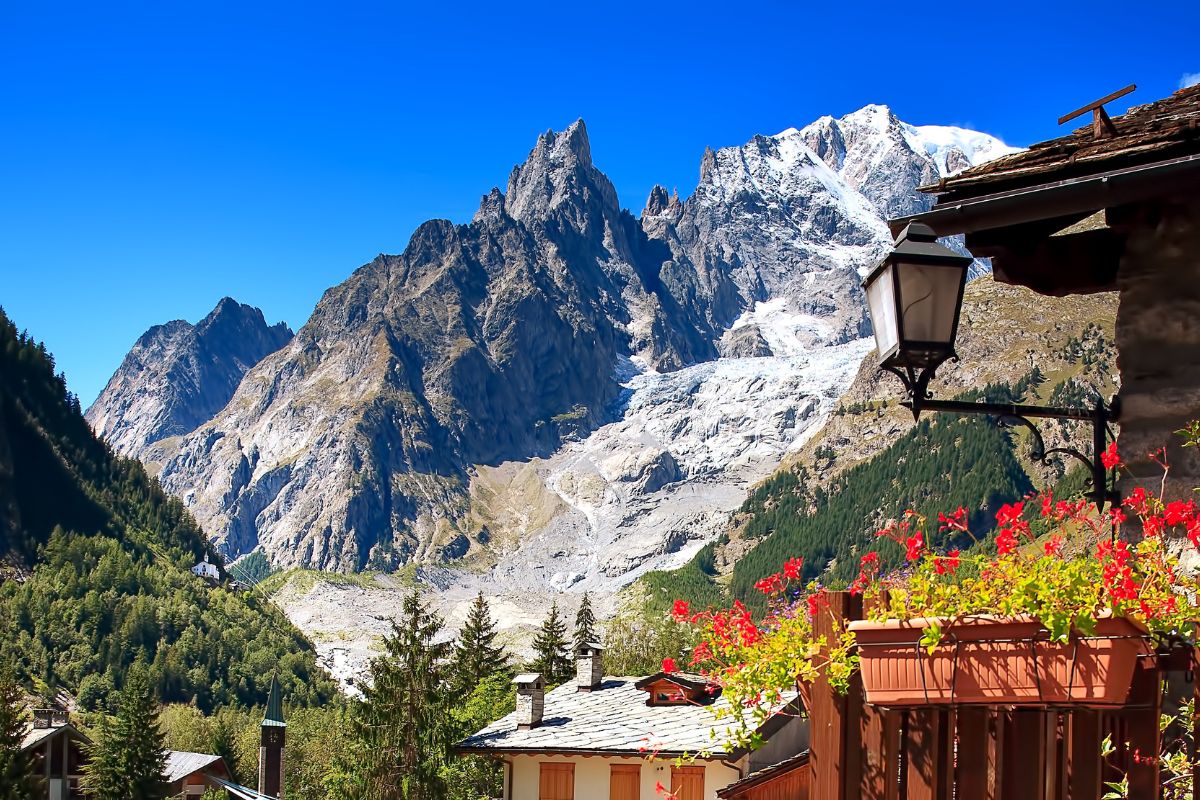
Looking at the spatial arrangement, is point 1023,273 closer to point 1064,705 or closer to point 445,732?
point 1064,705

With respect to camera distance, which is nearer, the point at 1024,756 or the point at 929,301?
the point at 1024,756

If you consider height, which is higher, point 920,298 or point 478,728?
point 920,298

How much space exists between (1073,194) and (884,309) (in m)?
1.02

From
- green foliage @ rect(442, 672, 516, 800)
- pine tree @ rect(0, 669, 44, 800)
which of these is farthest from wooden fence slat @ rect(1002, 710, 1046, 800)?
pine tree @ rect(0, 669, 44, 800)

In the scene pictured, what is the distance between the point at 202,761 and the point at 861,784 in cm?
10019

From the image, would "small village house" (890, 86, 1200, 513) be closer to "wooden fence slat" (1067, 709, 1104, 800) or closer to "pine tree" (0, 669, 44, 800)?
"wooden fence slat" (1067, 709, 1104, 800)

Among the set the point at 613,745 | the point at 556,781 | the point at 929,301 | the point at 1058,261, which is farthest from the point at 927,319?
the point at 556,781

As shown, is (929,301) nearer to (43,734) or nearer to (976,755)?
(976,755)

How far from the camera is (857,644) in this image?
204 inches

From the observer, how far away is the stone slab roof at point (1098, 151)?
623cm

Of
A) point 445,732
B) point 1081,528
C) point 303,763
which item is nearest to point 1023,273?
point 1081,528

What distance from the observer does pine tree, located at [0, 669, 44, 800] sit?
202 ft

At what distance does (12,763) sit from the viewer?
63.2 metres

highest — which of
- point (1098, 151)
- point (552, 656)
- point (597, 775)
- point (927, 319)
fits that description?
point (1098, 151)
